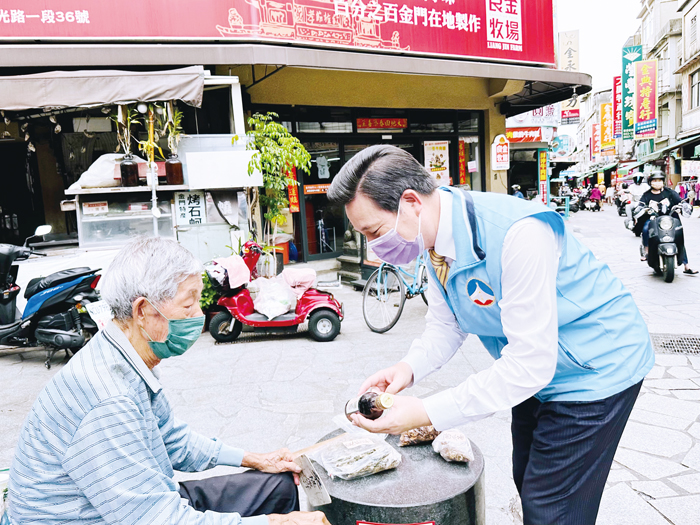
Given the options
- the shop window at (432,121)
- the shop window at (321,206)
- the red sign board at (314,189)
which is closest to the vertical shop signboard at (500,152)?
the shop window at (432,121)

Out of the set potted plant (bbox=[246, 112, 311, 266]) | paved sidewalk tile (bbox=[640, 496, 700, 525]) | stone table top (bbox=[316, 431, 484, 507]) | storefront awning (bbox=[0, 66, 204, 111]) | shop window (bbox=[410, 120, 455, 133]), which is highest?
shop window (bbox=[410, 120, 455, 133])

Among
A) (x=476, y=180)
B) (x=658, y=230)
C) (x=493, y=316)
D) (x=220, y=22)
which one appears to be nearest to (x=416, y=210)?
(x=493, y=316)

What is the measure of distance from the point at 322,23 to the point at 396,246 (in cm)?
770

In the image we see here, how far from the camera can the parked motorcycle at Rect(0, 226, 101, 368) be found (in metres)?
5.23

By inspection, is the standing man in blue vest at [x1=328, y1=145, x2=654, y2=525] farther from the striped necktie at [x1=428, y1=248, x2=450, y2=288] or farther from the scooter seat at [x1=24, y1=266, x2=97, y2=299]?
the scooter seat at [x1=24, y1=266, x2=97, y2=299]

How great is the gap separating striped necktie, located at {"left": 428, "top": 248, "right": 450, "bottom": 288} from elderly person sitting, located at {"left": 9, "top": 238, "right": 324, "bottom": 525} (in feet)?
2.69

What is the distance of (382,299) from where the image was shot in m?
6.54

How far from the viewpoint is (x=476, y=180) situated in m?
12.6

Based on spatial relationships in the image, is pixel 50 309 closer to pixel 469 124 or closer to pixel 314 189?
pixel 314 189

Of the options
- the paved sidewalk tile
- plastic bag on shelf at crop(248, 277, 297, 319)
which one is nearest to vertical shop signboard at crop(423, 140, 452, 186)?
plastic bag on shelf at crop(248, 277, 297, 319)

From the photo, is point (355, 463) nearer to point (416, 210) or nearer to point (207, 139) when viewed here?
point (416, 210)

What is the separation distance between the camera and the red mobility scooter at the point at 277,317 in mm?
5973

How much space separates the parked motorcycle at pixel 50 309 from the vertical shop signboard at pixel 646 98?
96.5 feet

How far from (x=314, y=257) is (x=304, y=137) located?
2.36 meters
